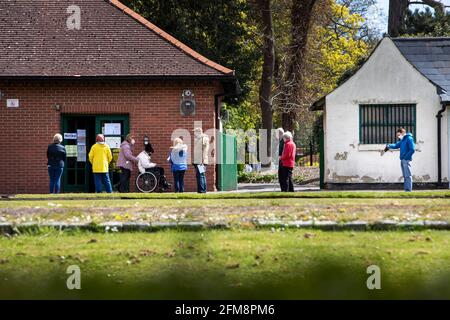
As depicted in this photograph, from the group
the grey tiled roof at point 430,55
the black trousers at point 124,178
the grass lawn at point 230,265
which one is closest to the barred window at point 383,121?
the grey tiled roof at point 430,55

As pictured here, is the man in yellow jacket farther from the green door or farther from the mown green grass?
the mown green grass

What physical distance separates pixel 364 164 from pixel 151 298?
70.3ft

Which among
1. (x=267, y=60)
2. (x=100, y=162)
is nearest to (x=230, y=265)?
(x=100, y=162)

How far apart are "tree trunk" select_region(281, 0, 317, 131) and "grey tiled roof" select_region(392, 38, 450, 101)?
12.8 meters

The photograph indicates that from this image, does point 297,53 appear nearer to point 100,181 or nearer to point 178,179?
point 178,179

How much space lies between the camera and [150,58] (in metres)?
Result: 27.3

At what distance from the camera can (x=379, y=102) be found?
28.7 meters

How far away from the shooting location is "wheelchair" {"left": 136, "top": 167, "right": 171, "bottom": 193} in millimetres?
26109

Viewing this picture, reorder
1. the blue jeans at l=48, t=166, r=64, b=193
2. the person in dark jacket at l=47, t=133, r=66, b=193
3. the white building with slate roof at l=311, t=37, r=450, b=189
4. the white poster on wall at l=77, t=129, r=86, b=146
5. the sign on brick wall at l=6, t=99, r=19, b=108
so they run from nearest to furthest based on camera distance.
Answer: the person in dark jacket at l=47, t=133, r=66, b=193, the blue jeans at l=48, t=166, r=64, b=193, the sign on brick wall at l=6, t=99, r=19, b=108, the white poster on wall at l=77, t=129, r=86, b=146, the white building with slate roof at l=311, t=37, r=450, b=189

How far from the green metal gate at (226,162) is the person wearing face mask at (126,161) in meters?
3.18

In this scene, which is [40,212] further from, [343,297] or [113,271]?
[343,297]

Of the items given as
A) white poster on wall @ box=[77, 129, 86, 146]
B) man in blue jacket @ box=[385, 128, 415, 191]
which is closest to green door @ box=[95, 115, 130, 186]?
white poster on wall @ box=[77, 129, 86, 146]

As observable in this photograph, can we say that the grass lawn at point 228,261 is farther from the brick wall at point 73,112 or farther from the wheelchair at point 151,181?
the brick wall at point 73,112

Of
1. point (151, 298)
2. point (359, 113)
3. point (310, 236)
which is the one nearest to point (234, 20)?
point (359, 113)
